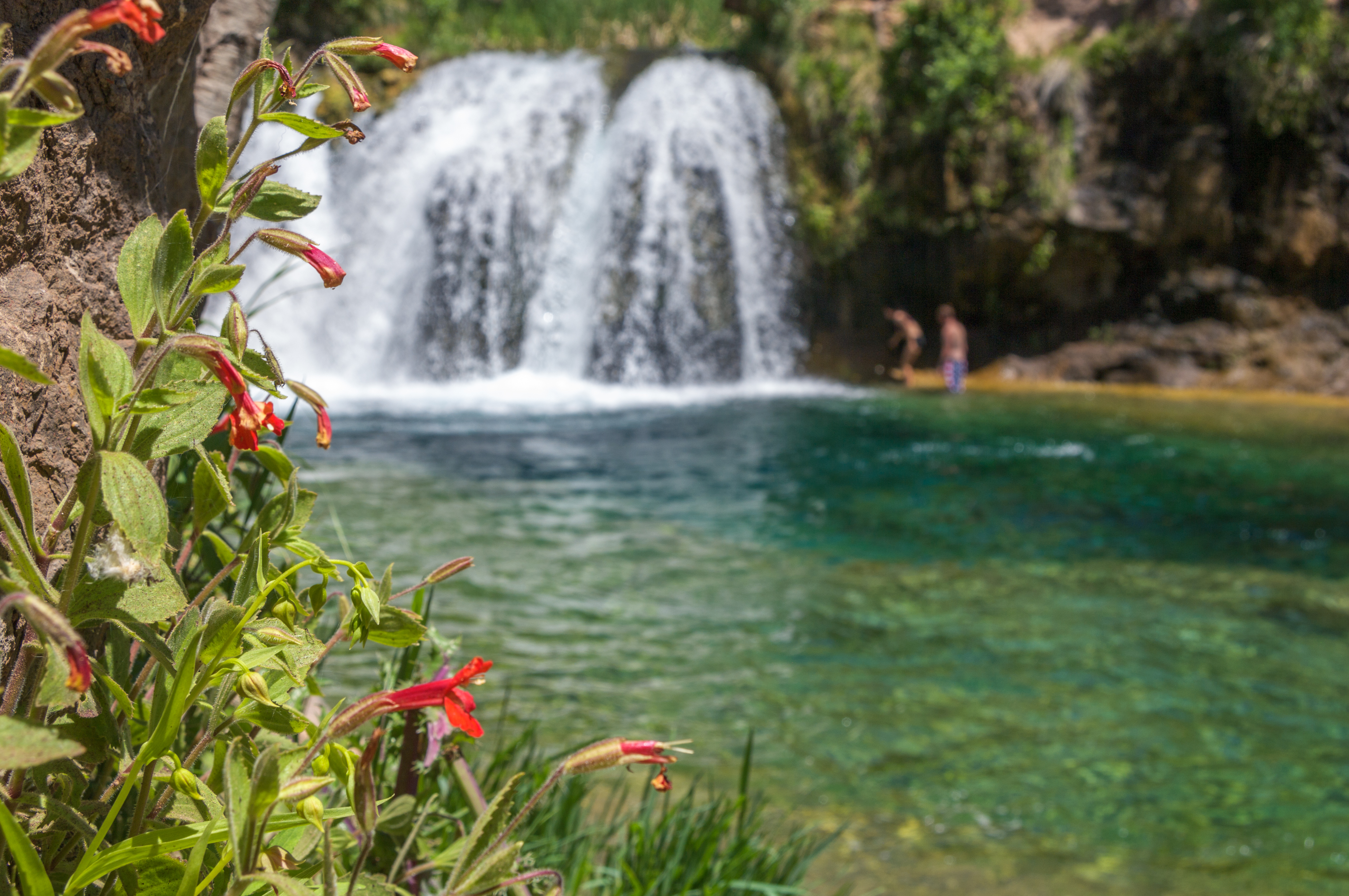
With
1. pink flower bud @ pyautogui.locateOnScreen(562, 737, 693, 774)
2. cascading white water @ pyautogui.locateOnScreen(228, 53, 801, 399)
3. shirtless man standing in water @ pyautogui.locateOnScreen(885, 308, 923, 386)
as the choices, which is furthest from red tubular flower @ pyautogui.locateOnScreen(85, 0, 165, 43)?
shirtless man standing in water @ pyautogui.locateOnScreen(885, 308, 923, 386)

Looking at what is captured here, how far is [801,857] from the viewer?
2137 mm

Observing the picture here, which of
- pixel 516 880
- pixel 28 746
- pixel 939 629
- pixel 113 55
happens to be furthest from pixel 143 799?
pixel 939 629

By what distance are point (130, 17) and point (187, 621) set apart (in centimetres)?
45

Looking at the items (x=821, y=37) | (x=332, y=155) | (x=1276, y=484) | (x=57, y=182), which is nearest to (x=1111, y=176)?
(x=821, y=37)

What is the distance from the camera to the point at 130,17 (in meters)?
0.61

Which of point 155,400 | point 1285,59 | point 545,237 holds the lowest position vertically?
point 155,400

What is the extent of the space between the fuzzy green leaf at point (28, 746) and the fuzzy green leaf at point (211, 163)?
0.38 meters

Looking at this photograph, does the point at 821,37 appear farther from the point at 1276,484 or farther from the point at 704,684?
the point at 704,684

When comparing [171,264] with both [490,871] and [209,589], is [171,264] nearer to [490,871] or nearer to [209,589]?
[209,589]

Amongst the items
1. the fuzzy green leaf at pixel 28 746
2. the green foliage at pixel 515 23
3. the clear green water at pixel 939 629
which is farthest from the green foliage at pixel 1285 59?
the fuzzy green leaf at pixel 28 746

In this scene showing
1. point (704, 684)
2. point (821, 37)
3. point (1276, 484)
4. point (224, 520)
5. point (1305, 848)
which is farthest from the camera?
point (821, 37)

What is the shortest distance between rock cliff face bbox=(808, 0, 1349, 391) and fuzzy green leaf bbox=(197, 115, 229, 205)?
53.6 ft

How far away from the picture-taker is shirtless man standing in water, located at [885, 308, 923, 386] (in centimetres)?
1586

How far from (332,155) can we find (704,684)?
44.9ft
